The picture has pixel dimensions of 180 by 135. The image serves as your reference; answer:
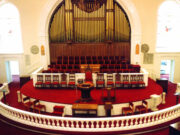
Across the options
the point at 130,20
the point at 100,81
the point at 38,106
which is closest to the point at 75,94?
the point at 100,81

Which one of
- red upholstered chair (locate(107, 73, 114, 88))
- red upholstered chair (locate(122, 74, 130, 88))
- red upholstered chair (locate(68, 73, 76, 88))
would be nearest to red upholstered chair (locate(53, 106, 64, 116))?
red upholstered chair (locate(68, 73, 76, 88))

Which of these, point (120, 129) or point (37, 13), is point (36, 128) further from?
point (37, 13)

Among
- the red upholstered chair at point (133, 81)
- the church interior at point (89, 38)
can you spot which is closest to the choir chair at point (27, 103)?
the church interior at point (89, 38)

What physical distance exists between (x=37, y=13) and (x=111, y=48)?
237 inches

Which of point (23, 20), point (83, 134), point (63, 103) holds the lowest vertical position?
point (83, 134)

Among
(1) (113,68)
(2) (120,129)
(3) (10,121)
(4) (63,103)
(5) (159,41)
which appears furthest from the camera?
(5) (159,41)

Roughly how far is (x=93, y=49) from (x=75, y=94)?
5060mm

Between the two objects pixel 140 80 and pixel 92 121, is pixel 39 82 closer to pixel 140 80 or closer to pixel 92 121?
pixel 92 121

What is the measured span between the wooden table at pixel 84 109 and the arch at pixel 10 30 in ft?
28.1

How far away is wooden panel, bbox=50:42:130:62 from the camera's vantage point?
13359 millimetres

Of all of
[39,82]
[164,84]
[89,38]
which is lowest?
[164,84]

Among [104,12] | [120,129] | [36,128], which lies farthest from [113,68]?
[36,128]

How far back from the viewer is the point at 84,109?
730 centimetres

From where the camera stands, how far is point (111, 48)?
13.4 meters
